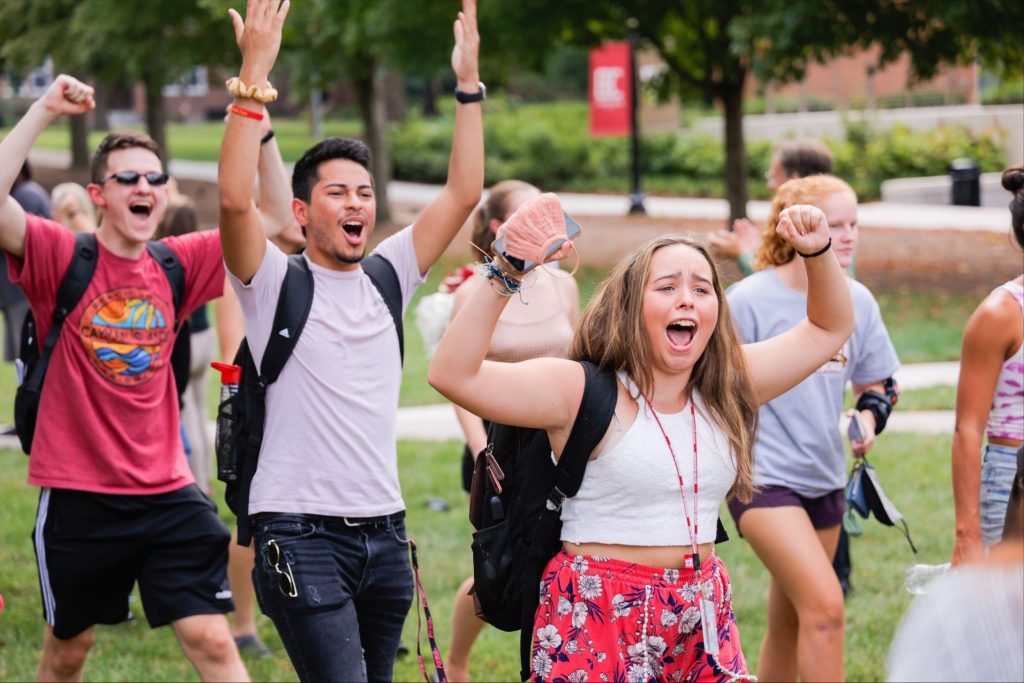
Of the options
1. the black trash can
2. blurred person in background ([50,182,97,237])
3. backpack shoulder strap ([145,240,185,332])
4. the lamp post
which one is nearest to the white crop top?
backpack shoulder strap ([145,240,185,332])

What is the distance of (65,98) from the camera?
461 cm

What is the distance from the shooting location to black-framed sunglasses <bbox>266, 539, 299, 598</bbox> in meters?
4.18

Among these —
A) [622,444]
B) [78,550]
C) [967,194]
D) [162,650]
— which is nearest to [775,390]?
[622,444]

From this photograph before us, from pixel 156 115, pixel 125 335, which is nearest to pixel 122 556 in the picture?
pixel 125 335

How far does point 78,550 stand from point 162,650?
192 centimetres

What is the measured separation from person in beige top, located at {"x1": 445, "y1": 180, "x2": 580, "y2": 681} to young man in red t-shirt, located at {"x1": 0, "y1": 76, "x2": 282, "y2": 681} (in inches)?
44.1

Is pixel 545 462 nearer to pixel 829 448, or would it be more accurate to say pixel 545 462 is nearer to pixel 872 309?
pixel 829 448

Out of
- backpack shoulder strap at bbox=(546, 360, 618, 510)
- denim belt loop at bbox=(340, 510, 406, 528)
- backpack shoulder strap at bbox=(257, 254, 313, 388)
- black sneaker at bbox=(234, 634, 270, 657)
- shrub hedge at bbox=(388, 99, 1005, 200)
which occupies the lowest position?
black sneaker at bbox=(234, 634, 270, 657)

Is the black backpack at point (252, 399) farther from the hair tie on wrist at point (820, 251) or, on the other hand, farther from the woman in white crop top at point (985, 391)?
the woman in white crop top at point (985, 391)

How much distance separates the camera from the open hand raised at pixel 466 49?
4.45 m

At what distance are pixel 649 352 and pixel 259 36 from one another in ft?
5.00

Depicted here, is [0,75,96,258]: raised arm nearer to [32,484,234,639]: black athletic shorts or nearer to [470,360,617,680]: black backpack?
[32,484,234,639]: black athletic shorts

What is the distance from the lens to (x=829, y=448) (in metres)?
5.18

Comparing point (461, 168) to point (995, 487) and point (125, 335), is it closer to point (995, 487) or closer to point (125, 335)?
point (125, 335)
